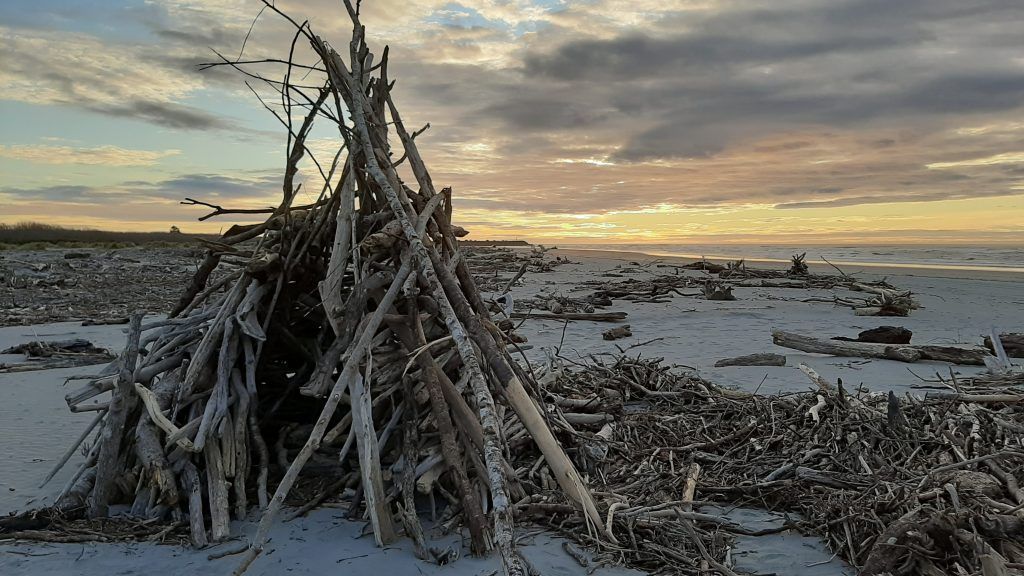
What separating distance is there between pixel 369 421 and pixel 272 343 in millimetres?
1476

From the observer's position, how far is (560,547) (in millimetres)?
3338

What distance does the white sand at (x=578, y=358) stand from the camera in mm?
3160

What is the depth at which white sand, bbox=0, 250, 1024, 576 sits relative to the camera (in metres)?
3.16

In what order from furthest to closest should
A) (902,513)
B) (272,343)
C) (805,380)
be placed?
(805,380) → (272,343) → (902,513)

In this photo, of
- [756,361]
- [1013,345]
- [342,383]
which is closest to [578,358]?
[756,361]

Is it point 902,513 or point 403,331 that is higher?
point 403,331

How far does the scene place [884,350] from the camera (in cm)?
796

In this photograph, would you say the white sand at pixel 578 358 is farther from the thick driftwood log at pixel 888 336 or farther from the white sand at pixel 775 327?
the thick driftwood log at pixel 888 336

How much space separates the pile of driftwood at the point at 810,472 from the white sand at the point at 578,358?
0.20m

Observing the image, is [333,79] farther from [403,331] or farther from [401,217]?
[403,331]

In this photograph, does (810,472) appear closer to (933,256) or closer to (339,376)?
(339,376)

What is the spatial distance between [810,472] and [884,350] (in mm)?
4889

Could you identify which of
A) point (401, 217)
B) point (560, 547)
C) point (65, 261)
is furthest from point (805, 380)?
point (65, 261)

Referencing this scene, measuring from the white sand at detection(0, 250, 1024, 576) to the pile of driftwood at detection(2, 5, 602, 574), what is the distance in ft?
0.69
